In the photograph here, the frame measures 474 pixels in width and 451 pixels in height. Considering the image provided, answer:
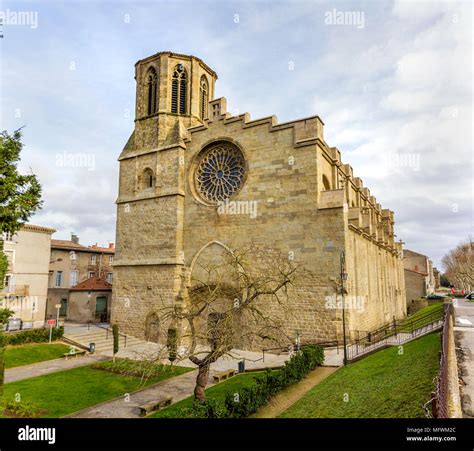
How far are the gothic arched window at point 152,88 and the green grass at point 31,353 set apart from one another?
57.6 ft

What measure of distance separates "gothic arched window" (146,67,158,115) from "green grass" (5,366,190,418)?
18.7 meters

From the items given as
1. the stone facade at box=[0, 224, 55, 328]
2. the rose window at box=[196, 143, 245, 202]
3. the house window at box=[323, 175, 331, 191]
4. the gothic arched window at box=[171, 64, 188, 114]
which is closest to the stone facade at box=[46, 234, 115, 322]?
the stone facade at box=[0, 224, 55, 328]

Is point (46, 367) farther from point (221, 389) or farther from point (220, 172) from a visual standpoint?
point (220, 172)

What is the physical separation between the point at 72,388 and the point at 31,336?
8.85 m

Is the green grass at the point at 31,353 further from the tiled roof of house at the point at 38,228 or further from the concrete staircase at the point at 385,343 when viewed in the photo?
the concrete staircase at the point at 385,343

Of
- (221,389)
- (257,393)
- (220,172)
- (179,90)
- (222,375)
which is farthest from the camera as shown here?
(179,90)

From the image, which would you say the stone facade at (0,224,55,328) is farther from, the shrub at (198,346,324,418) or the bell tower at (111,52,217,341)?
the shrub at (198,346,324,418)

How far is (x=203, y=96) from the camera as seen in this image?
90.0ft

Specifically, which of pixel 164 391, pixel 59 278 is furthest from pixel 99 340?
pixel 59 278

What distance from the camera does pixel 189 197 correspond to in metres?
23.4

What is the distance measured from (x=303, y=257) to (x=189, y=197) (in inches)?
361

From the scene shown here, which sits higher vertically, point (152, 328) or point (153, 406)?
point (152, 328)

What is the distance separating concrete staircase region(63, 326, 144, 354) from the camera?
70.6 feet
